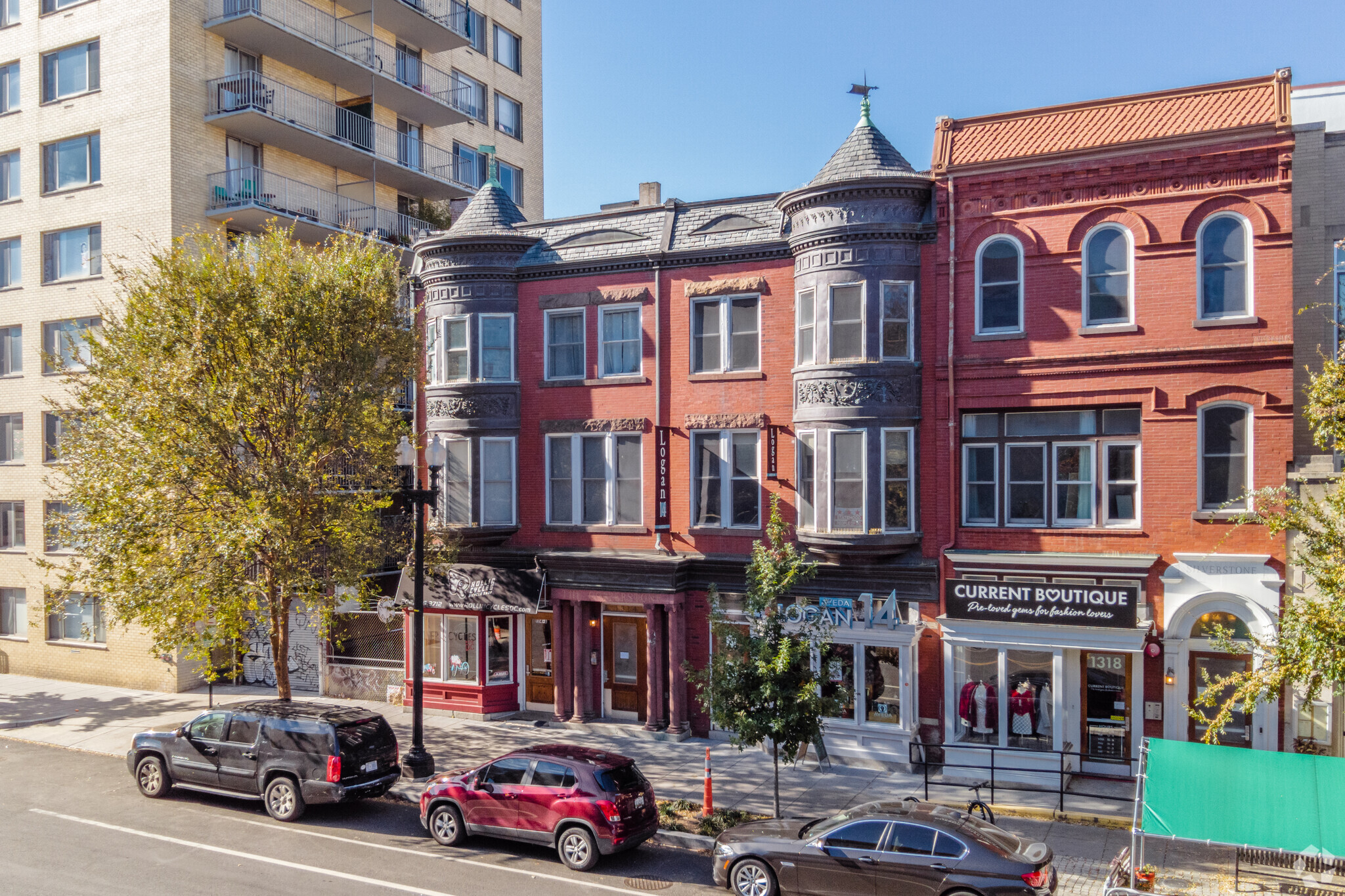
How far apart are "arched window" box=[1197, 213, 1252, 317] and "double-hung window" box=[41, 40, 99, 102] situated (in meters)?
29.4

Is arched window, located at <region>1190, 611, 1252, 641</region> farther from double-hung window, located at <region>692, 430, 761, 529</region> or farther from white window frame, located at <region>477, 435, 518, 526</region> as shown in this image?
white window frame, located at <region>477, 435, 518, 526</region>

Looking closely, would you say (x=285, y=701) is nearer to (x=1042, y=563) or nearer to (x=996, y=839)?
(x=996, y=839)

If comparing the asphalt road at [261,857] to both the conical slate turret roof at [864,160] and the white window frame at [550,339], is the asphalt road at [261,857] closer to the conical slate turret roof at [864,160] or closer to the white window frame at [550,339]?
the white window frame at [550,339]

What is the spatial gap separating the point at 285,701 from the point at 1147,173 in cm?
1880

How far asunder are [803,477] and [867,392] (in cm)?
223

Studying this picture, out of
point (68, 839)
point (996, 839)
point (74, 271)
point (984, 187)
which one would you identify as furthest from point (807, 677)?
point (74, 271)

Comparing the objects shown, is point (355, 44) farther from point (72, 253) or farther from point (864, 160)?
point (864, 160)

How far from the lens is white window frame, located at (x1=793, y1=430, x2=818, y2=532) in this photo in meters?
19.2

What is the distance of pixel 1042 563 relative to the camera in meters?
17.6

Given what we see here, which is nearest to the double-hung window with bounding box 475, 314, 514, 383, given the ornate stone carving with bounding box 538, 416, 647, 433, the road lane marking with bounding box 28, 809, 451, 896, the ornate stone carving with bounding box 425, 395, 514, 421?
the ornate stone carving with bounding box 425, 395, 514, 421

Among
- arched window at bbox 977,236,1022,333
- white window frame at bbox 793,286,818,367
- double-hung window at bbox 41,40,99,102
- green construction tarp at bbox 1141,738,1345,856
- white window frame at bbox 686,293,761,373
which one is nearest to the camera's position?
green construction tarp at bbox 1141,738,1345,856

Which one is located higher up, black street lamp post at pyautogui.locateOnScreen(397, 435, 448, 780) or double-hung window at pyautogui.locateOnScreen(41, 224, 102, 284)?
double-hung window at pyautogui.locateOnScreen(41, 224, 102, 284)

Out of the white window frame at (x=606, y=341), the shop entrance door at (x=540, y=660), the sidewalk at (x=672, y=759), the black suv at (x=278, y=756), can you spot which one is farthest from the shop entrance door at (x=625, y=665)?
the black suv at (x=278, y=756)

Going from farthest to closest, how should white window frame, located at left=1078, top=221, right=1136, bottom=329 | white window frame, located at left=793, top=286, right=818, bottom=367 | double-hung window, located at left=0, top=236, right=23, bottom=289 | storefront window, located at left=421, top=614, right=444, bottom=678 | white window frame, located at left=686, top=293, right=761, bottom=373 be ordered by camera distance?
1. double-hung window, located at left=0, top=236, right=23, bottom=289
2. storefront window, located at left=421, top=614, right=444, bottom=678
3. white window frame, located at left=686, top=293, right=761, bottom=373
4. white window frame, located at left=793, top=286, right=818, bottom=367
5. white window frame, located at left=1078, top=221, right=1136, bottom=329
